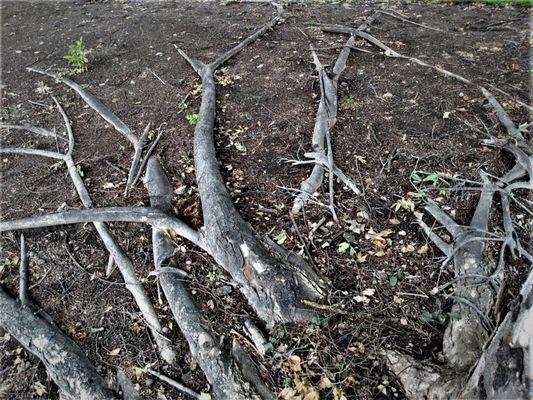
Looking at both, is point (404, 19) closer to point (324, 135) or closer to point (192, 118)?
point (324, 135)

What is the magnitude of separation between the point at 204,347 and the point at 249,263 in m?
0.77

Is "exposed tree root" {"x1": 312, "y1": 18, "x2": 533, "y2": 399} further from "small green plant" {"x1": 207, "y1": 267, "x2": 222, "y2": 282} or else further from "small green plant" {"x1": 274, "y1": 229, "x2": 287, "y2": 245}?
"small green plant" {"x1": 207, "y1": 267, "x2": 222, "y2": 282}

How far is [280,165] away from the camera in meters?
Result: 4.66

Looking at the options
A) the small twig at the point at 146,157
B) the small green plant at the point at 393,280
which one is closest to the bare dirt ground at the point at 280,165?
the small green plant at the point at 393,280

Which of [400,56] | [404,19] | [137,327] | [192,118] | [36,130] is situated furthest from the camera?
[404,19]

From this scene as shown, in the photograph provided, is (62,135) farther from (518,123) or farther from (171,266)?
(518,123)

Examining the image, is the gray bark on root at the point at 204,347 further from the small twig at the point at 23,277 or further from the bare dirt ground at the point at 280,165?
the small twig at the point at 23,277

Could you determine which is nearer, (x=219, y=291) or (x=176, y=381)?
(x=176, y=381)

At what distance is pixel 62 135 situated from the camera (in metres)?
5.70

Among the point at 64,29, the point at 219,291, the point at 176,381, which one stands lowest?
the point at 176,381

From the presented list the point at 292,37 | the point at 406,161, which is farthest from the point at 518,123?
the point at 292,37

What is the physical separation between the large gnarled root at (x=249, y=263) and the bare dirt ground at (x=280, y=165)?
0.17 m

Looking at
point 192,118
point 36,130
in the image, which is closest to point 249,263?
point 192,118

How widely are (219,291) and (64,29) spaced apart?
854cm
